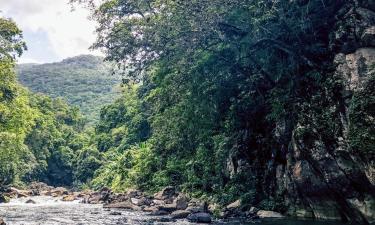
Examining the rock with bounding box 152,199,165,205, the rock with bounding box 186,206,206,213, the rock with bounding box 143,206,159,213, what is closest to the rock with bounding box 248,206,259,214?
the rock with bounding box 186,206,206,213

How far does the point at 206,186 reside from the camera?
25.4m

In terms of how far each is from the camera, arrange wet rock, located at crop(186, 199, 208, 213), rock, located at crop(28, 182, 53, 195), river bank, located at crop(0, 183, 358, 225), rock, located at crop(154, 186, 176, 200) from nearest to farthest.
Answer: river bank, located at crop(0, 183, 358, 225) → wet rock, located at crop(186, 199, 208, 213) → rock, located at crop(154, 186, 176, 200) → rock, located at crop(28, 182, 53, 195)

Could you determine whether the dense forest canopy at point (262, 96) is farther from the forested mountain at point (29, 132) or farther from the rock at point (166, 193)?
the forested mountain at point (29, 132)

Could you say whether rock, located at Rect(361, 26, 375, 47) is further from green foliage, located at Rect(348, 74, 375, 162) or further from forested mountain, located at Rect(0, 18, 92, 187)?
forested mountain, located at Rect(0, 18, 92, 187)

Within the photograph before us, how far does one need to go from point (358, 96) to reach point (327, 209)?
4634 millimetres

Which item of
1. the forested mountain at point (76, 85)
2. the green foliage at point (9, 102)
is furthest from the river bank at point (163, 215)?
the forested mountain at point (76, 85)

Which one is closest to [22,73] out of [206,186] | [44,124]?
A: [44,124]

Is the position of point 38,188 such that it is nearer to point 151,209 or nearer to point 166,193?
point 166,193

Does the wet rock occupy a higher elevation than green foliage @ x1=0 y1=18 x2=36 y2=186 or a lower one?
lower

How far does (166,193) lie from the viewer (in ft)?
94.1

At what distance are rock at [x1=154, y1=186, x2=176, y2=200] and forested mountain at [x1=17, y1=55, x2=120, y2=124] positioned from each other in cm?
9892

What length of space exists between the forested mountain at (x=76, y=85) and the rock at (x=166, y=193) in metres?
98.9

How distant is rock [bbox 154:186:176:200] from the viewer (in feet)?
92.2

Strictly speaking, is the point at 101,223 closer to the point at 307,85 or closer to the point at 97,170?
the point at 307,85
